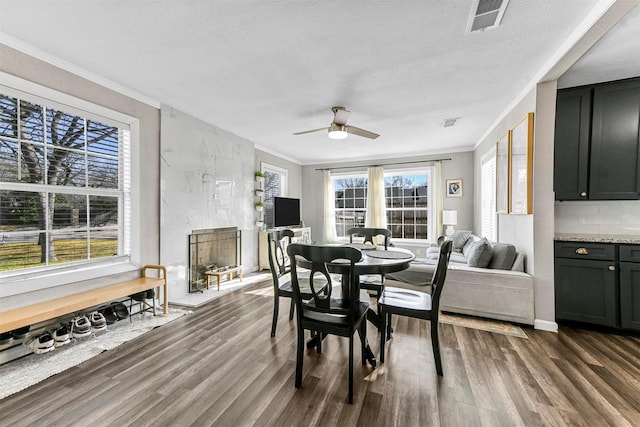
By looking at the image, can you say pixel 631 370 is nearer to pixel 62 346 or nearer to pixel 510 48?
pixel 510 48

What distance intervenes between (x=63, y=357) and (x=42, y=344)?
22cm

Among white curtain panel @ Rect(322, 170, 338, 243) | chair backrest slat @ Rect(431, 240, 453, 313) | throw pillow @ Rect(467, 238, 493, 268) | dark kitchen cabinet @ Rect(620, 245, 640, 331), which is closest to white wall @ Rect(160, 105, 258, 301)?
white curtain panel @ Rect(322, 170, 338, 243)

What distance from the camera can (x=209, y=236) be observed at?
4254 millimetres

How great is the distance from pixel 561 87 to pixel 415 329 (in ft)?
10.1

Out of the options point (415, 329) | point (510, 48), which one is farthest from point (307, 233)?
point (510, 48)

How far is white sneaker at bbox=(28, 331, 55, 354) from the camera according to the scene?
2.22m

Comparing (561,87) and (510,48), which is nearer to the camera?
(510,48)

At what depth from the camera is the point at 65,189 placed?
2.56 m

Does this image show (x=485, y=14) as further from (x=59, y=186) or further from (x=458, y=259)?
(x=59, y=186)

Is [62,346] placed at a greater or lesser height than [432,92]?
lesser

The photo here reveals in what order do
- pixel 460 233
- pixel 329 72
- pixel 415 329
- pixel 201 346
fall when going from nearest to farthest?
1. pixel 201 346
2. pixel 329 72
3. pixel 415 329
4. pixel 460 233

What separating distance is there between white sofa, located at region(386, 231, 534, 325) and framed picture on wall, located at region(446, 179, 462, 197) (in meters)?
2.66

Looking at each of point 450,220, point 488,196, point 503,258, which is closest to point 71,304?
point 503,258

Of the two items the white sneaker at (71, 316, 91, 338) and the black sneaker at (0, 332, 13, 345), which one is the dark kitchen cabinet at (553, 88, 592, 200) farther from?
the black sneaker at (0, 332, 13, 345)
